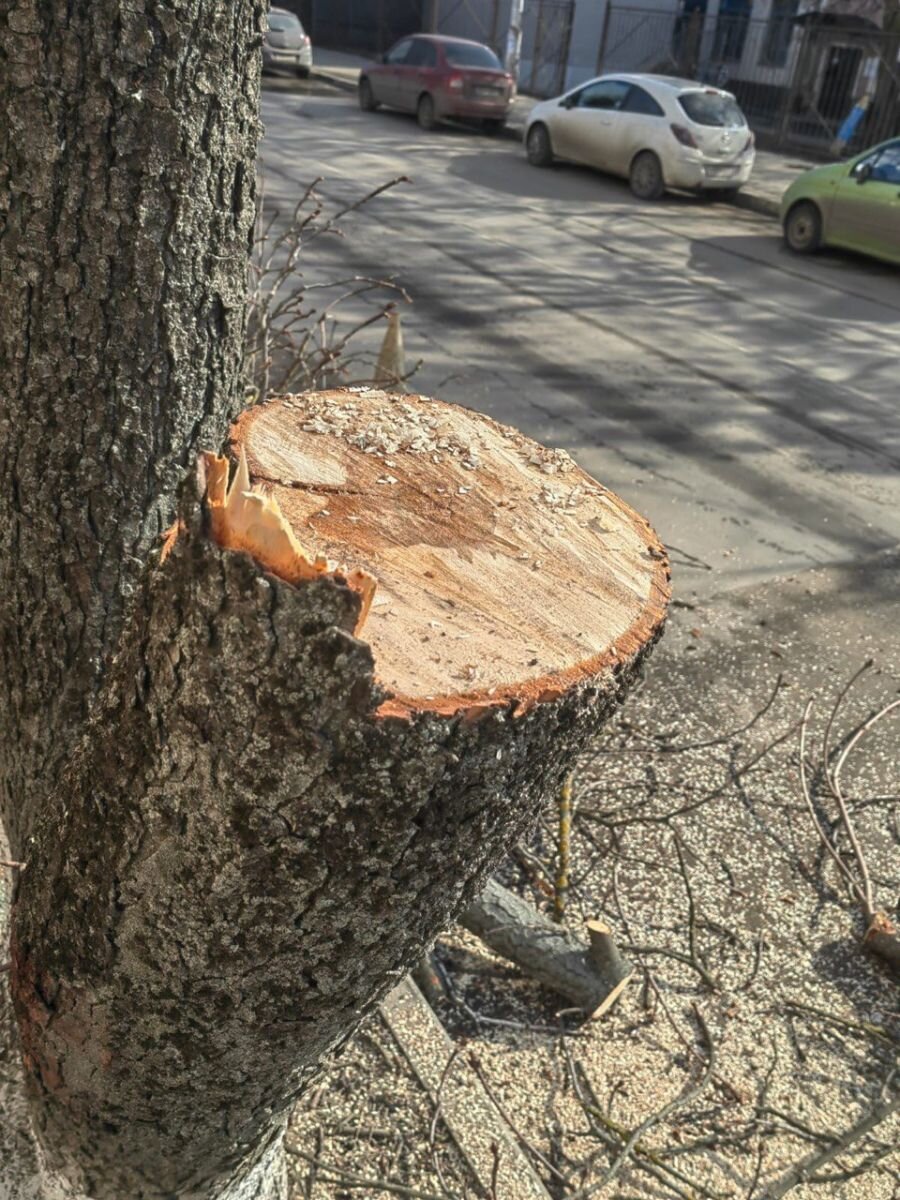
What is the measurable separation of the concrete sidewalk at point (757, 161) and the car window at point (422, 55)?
6.10ft

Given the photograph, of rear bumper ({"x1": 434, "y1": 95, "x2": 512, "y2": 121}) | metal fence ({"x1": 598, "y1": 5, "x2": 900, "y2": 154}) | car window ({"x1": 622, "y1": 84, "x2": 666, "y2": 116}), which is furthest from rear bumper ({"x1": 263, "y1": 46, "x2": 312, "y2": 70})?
car window ({"x1": 622, "y1": 84, "x2": 666, "y2": 116})

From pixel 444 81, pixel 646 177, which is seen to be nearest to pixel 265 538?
pixel 646 177

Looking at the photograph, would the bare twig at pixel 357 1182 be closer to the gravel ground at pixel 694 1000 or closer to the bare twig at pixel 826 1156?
the gravel ground at pixel 694 1000

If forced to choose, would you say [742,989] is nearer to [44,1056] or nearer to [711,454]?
[44,1056]

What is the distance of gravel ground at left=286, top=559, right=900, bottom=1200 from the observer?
9.14 feet

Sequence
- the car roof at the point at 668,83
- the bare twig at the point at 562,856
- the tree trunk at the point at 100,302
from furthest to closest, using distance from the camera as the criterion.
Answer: the car roof at the point at 668,83 → the bare twig at the point at 562,856 → the tree trunk at the point at 100,302

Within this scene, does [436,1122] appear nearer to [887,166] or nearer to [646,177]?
[887,166]

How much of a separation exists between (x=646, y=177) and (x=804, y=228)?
314 cm

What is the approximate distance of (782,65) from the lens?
22.2m

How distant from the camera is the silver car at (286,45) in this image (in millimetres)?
23312

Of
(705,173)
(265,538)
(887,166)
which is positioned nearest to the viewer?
(265,538)

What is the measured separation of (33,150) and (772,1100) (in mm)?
3046

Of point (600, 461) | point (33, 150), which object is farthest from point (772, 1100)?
point (600, 461)

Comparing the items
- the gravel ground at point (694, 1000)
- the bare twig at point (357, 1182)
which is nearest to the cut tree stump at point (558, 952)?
the gravel ground at point (694, 1000)
